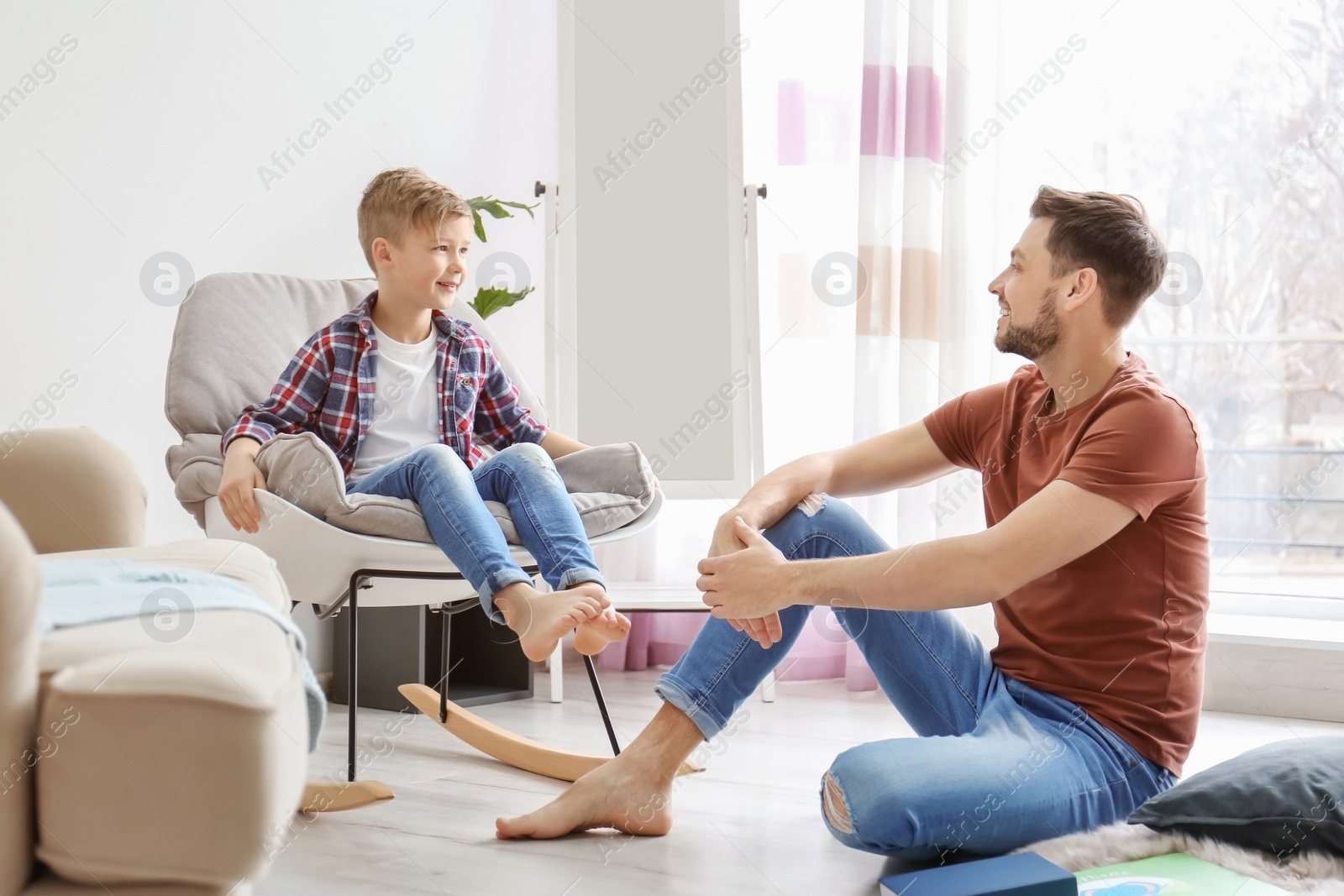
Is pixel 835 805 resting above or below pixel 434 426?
below

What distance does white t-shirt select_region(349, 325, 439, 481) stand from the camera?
1860 millimetres

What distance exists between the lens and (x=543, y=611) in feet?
4.59

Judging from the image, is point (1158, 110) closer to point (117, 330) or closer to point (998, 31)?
point (998, 31)

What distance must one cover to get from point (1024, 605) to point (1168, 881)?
353mm

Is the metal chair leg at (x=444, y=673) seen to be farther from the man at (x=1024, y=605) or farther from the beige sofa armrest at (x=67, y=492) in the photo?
the beige sofa armrest at (x=67, y=492)

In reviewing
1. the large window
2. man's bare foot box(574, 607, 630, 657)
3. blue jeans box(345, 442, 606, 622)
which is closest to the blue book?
man's bare foot box(574, 607, 630, 657)

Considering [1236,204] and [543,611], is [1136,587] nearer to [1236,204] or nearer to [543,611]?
[543,611]

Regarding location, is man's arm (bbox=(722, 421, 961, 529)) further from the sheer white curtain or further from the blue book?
the sheer white curtain

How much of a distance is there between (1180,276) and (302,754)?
7.93ft

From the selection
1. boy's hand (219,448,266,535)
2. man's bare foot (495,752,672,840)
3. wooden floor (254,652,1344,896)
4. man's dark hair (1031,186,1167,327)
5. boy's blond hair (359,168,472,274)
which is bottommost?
wooden floor (254,652,1344,896)

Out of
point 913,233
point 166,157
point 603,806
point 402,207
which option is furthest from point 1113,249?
point 166,157

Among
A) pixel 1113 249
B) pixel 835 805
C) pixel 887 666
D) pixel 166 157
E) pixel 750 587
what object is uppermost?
pixel 166 157

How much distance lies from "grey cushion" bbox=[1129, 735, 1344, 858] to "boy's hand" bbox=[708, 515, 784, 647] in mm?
448

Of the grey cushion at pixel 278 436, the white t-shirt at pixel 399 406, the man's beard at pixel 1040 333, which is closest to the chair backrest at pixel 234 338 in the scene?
the grey cushion at pixel 278 436
